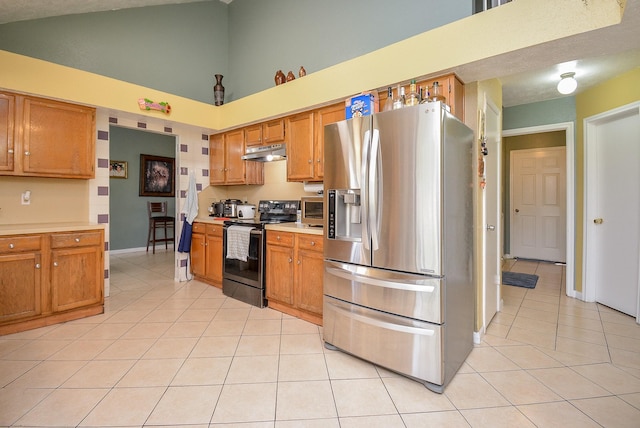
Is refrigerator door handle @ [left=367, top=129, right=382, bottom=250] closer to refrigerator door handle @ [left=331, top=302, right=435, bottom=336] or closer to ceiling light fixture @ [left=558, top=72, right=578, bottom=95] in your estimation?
refrigerator door handle @ [left=331, top=302, right=435, bottom=336]

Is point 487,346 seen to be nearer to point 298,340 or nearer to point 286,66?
point 298,340

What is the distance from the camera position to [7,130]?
111 inches

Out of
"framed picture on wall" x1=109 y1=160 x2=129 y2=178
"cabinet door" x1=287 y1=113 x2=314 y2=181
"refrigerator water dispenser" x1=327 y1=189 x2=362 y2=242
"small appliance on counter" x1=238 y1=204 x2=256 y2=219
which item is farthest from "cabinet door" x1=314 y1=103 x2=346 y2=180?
"framed picture on wall" x1=109 y1=160 x2=129 y2=178

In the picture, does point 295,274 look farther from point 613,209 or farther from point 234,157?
point 613,209

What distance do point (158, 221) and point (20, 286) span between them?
4.26 meters

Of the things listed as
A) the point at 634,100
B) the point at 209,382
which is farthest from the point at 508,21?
the point at 209,382

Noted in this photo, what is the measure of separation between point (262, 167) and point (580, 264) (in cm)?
419

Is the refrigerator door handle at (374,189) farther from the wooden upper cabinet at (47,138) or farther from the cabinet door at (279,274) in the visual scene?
the wooden upper cabinet at (47,138)

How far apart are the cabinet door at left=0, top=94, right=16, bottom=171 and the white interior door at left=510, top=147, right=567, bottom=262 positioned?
24.8 feet

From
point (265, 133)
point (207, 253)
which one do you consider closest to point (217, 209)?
point (207, 253)

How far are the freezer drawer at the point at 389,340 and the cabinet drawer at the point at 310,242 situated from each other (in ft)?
2.00

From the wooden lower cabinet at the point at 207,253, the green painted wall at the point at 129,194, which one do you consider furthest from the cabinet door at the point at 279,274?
the green painted wall at the point at 129,194

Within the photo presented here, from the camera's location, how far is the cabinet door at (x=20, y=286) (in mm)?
2577

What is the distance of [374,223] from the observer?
2.05m
